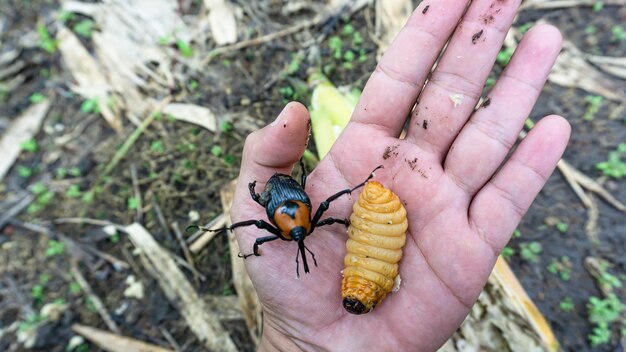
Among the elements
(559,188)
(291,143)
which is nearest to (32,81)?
(291,143)

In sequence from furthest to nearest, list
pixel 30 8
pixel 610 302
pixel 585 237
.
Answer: pixel 30 8, pixel 585 237, pixel 610 302

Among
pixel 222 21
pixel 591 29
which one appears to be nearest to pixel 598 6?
pixel 591 29

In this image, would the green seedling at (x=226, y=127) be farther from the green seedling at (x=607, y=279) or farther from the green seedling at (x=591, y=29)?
the green seedling at (x=591, y=29)

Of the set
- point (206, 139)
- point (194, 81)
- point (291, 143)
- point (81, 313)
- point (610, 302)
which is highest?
point (291, 143)

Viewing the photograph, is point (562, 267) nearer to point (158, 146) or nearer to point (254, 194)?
point (254, 194)

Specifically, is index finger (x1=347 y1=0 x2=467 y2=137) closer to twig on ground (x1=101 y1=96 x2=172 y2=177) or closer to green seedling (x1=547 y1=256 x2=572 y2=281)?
green seedling (x1=547 y1=256 x2=572 y2=281)

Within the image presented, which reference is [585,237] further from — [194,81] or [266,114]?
[194,81]

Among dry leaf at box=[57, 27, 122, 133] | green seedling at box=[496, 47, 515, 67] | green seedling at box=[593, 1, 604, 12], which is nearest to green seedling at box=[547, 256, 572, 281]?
green seedling at box=[496, 47, 515, 67]

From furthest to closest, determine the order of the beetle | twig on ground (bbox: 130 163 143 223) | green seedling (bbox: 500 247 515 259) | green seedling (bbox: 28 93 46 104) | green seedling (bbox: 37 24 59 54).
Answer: green seedling (bbox: 37 24 59 54), green seedling (bbox: 28 93 46 104), twig on ground (bbox: 130 163 143 223), green seedling (bbox: 500 247 515 259), the beetle
